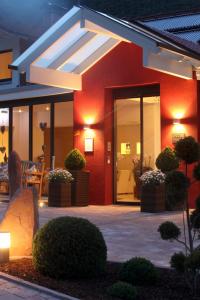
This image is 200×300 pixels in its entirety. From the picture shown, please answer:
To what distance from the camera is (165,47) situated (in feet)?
35.5

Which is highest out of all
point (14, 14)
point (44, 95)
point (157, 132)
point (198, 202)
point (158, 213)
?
point (14, 14)

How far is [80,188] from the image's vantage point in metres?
13.2

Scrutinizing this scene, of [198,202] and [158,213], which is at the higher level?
[198,202]

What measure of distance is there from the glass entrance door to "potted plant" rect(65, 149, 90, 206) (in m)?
0.90

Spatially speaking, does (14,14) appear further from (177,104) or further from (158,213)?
(158,213)

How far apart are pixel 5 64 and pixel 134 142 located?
7.53 meters

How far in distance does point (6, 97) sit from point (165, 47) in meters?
7.39

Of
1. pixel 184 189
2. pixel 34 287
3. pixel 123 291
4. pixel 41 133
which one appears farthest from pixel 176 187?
pixel 41 133

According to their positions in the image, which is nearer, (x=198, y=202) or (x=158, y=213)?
(x=198, y=202)

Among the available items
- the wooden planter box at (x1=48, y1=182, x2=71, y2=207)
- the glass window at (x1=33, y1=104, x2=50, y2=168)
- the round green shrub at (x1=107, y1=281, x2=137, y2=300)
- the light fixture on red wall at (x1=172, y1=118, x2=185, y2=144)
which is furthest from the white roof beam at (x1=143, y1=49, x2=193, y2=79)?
the round green shrub at (x1=107, y1=281, x2=137, y2=300)

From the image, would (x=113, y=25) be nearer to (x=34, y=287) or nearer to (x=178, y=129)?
(x=178, y=129)

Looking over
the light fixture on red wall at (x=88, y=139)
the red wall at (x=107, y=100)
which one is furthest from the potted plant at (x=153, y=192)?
the light fixture on red wall at (x=88, y=139)

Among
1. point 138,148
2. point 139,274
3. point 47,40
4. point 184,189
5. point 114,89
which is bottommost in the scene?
point 139,274

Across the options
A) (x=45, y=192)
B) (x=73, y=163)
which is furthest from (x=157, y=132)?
(x=45, y=192)
